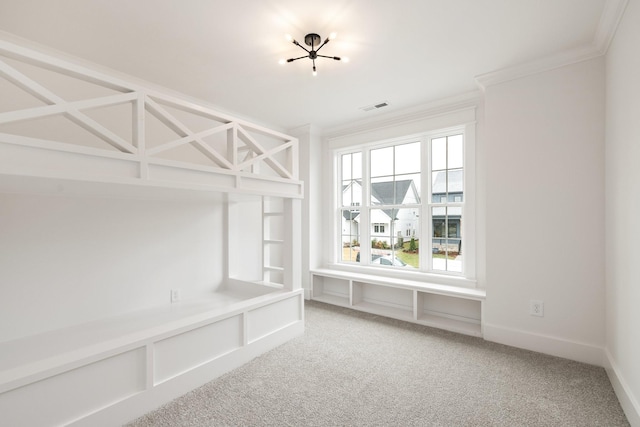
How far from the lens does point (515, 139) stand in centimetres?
291

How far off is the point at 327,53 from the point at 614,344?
322 cm

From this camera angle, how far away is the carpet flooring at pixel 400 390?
1885mm

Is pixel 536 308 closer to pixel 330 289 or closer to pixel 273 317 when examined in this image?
pixel 273 317

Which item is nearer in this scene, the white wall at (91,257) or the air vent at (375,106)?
the white wall at (91,257)

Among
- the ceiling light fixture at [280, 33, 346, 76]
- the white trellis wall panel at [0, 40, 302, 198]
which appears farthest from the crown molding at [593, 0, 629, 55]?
the white trellis wall panel at [0, 40, 302, 198]

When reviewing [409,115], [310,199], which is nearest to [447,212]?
[409,115]

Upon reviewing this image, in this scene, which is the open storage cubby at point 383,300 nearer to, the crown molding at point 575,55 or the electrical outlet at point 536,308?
the electrical outlet at point 536,308

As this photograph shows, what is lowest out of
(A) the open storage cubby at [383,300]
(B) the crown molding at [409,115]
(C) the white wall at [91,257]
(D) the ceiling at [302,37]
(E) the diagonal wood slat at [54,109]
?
(A) the open storage cubby at [383,300]

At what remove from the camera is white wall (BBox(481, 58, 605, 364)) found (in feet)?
8.36

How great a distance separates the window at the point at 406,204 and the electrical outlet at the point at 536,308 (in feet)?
2.96

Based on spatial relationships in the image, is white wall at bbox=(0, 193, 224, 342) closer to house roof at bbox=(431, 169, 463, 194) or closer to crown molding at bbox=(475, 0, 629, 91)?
house roof at bbox=(431, 169, 463, 194)

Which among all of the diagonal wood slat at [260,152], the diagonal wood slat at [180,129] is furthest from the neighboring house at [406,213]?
the diagonal wood slat at [180,129]

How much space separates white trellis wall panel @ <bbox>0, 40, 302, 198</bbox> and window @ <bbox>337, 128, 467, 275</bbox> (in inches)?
67.0

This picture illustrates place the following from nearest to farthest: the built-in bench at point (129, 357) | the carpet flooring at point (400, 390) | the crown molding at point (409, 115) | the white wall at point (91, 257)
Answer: the built-in bench at point (129, 357)
the carpet flooring at point (400, 390)
the white wall at point (91, 257)
the crown molding at point (409, 115)
